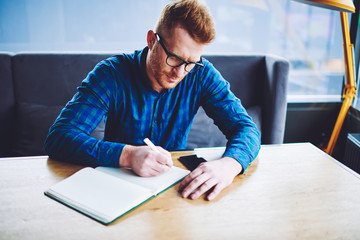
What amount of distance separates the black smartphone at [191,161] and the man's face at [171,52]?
301 millimetres

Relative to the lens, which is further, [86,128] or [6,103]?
[6,103]

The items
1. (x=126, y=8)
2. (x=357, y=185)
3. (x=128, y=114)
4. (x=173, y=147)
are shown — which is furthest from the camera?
(x=126, y=8)

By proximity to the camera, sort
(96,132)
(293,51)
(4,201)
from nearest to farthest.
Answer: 1. (4,201)
2. (96,132)
3. (293,51)

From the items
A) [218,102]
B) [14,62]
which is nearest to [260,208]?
[218,102]

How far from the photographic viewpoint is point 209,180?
0.90 metres

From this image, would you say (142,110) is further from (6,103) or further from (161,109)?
(6,103)

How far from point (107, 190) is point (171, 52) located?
543 millimetres

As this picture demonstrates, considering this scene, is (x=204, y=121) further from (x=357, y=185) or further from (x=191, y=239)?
(x=191, y=239)

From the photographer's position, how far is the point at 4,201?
81 cm

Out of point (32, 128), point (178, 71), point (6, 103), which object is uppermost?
point (178, 71)

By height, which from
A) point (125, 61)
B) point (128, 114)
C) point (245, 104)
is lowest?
point (245, 104)

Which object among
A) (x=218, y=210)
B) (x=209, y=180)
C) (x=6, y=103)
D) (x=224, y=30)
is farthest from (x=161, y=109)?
(x=224, y=30)

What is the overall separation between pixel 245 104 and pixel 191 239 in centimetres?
155

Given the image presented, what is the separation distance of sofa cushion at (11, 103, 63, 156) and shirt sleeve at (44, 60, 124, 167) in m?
0.83
